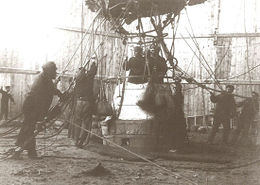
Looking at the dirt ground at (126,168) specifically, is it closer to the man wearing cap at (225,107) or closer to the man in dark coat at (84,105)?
the man in dark coat at (84,105)

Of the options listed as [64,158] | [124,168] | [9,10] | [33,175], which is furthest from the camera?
[9,10]

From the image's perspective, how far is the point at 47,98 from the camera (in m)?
8.64

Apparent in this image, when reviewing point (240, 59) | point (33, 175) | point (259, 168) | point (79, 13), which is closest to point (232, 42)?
point (240, 59)

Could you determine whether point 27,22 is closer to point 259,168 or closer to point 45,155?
point 45,155

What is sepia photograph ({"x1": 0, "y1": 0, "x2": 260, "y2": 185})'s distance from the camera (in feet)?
24.2

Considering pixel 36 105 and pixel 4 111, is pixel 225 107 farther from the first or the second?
pixel 4 111

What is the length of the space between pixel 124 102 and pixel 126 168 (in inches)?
121

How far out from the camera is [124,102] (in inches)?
409

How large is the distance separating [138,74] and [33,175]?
487cm

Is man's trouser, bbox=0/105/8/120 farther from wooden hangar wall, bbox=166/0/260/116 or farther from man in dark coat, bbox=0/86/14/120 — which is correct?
wooden hangar wall, bbox=166/0/260/116

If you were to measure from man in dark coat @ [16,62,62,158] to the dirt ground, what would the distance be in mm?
389

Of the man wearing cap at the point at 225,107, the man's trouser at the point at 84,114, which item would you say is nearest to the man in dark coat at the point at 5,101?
the man's trouser at the point at 84,114

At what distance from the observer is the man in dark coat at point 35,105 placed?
8.36 meters

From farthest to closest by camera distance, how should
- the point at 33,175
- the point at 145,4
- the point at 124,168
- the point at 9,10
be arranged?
the point at 9,10 < the point at 145,4 < the point at 124,168 < the point at 33,175
